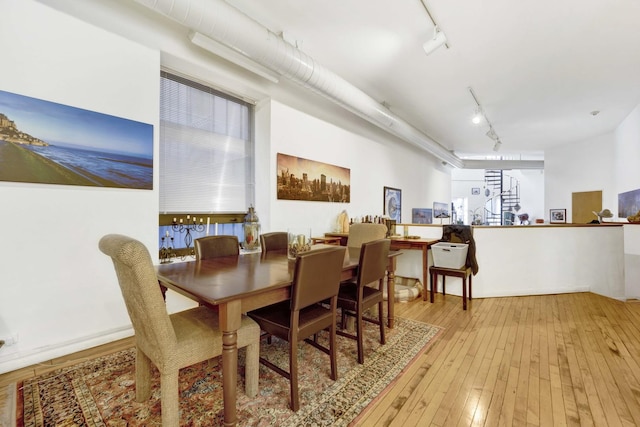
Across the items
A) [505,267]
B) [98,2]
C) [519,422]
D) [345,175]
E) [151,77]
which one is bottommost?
[519,422]

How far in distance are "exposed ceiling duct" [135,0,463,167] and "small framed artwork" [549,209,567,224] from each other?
7.12 meters

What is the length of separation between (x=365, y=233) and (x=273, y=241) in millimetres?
1146

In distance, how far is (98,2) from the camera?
2.61 m

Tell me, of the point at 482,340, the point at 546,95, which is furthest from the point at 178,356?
the point at 546,95

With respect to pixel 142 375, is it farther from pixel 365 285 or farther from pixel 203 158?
pixel 203 158

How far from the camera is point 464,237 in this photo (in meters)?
3.95

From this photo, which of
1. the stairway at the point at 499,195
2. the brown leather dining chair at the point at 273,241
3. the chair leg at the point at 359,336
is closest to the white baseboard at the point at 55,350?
the brown leather dining chair at the point at 273,241

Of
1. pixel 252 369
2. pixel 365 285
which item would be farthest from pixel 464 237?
pixel 252 369

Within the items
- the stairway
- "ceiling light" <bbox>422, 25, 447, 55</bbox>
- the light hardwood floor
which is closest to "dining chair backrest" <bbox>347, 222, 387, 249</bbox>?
the light hardwood floor

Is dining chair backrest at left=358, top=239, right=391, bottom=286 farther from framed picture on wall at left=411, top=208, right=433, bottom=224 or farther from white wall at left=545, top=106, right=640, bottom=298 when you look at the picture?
framed picture on wall at left=411, top=208, right=433, bottom=224

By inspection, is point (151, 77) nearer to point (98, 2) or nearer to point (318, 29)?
point (98, 2)

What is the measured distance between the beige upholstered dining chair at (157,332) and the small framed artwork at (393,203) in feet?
16.8

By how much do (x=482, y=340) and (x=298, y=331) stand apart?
6.68ft

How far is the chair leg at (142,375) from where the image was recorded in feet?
5.66
